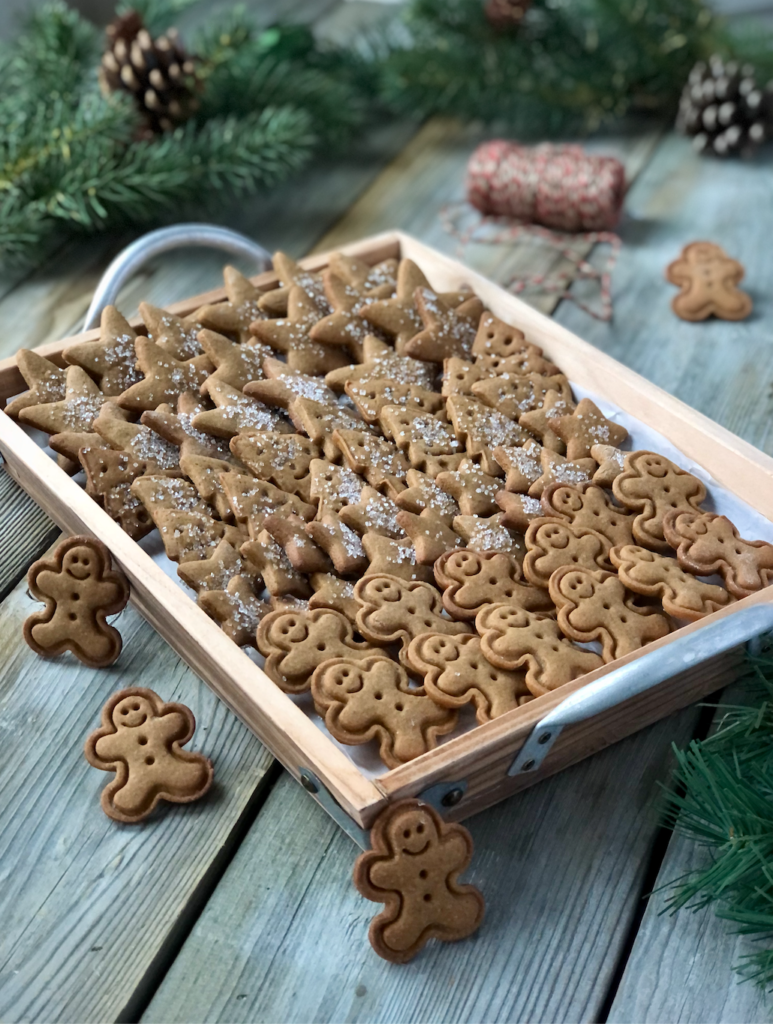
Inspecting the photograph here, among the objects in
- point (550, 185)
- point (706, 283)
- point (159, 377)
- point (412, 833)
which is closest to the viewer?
point (412, 833)

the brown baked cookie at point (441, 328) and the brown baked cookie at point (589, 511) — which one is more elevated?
the brown baked cookie at point (441, 328)

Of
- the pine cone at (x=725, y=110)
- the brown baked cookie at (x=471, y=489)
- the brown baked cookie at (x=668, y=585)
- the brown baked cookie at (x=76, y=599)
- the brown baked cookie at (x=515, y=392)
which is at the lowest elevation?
the pine cone at (x=725, y=110)

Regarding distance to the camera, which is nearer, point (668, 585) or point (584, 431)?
point (668, 585)

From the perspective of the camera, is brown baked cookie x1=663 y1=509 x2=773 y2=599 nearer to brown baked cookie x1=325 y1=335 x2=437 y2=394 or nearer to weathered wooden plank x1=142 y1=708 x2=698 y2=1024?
weathered wooden plank x1=142 y1=708 x2=698 y2=1024

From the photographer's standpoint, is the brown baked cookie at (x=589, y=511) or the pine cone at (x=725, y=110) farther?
the pine cone at (x=725, y=110)

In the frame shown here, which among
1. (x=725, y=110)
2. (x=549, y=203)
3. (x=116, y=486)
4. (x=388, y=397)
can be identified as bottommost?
(x=725, y=110)

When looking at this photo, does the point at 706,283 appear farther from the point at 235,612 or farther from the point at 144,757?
the point at 144,757

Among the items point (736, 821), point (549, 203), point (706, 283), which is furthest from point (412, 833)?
point (549, 203)

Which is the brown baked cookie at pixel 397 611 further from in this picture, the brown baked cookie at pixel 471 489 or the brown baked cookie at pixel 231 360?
the brown baked cookie at pixel 231 360

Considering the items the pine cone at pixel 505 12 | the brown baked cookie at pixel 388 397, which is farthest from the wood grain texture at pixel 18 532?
the pine cone at pixel 505 12
